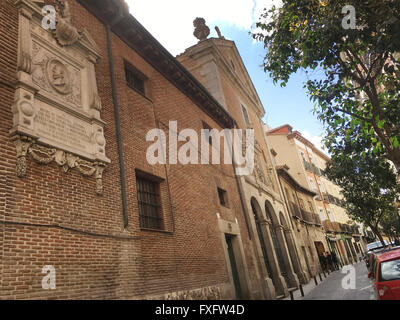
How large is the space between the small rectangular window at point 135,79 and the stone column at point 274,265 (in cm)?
996

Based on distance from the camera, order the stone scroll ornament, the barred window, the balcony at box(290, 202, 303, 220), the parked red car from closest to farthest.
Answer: the stone scroll ornament < the parked red car < the barred window < the balcony at box(290, 202, 303, 220)

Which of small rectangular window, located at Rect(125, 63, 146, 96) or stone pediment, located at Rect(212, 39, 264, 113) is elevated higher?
stone pediment, located at Rect(212, 39, 264, 113)

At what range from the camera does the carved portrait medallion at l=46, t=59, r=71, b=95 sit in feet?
20.0

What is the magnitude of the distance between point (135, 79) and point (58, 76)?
11.8 ft

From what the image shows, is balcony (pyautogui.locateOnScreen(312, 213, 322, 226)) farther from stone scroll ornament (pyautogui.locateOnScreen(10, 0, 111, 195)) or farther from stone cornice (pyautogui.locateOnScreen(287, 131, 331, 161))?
stone scroll ornament (pyautogui.locateOnScreen(10, 0, 111, 195))

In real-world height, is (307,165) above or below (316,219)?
above

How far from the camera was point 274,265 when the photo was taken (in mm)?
15625

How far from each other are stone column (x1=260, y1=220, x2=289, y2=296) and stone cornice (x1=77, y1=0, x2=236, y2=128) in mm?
6838

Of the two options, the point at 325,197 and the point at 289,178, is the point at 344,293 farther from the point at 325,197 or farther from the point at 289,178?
the point at 325,197

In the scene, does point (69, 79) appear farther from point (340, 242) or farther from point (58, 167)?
point (340, 242)

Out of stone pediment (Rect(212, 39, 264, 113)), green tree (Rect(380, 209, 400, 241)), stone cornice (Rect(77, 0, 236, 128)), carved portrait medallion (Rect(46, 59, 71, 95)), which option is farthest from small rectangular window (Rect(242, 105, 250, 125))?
green tree (Rect(380, 209, 400, 241))

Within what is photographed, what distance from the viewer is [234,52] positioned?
72.8ft

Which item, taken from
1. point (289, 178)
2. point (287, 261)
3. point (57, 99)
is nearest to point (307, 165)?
point (289, 178)

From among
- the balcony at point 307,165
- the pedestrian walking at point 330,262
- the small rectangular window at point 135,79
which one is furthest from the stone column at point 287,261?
the balcony at point 307,165
